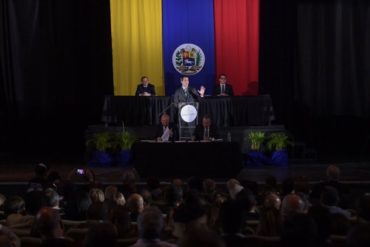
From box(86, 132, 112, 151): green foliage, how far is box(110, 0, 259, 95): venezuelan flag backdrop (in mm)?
2456

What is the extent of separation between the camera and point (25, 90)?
14.9 meters

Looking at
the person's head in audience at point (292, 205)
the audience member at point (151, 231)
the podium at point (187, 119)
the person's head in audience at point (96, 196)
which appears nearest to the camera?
the audience member at point (151, 231)

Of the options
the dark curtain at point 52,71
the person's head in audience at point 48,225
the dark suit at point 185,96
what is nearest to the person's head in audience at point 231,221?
the person's head in audience at point 48,225

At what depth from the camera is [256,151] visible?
12.5 m

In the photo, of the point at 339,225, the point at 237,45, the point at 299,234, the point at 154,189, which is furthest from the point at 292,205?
the point at 237,45

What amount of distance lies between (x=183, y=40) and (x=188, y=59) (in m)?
0.48

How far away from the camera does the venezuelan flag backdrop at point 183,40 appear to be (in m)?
14.7

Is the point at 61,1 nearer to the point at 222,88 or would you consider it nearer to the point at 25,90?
the point at 25,90

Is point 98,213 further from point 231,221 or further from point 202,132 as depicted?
point 202,132

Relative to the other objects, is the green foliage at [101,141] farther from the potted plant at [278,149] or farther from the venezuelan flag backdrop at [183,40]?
the potted plant at [278,149]

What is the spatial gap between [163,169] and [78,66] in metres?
5.15

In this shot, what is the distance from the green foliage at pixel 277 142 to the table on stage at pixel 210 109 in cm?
78

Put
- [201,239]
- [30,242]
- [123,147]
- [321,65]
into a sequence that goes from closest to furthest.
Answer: [201,239] → [30,242] → [123,147] → [321,65]

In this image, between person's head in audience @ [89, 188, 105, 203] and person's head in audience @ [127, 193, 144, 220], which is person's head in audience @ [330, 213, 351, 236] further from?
person's head in audience @ [89, 188, 105, 203]
